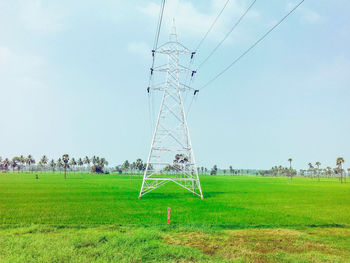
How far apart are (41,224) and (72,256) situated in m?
7.38

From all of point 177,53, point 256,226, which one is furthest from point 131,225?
point 177,53

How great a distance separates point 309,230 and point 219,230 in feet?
20.2

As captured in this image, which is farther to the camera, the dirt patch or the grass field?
the dirt patch

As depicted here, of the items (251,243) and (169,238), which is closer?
(251,243)

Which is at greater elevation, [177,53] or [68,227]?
[177,53]

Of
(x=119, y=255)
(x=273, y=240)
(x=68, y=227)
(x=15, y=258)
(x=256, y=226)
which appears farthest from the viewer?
(x=256, y=226)

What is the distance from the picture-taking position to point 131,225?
15.2 m

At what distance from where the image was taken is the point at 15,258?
918 centimetres

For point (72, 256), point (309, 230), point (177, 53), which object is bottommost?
point (309, 230)

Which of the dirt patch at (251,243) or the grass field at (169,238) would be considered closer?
the grass field at (169,238)

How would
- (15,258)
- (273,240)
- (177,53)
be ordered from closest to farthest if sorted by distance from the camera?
(15,258), (273,240), (177,53)

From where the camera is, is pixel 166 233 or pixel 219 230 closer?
pixel 166 233

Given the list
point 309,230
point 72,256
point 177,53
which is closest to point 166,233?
point 72,256

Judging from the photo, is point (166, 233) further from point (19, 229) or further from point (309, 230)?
point (309, 230)
